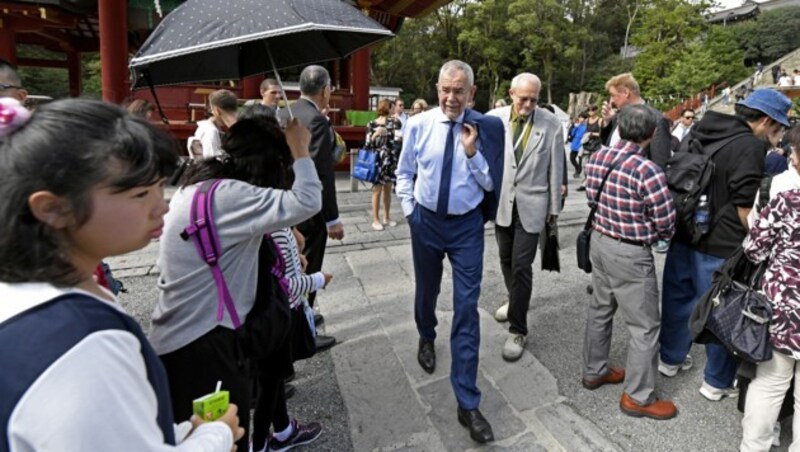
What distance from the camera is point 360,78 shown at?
10984 mm

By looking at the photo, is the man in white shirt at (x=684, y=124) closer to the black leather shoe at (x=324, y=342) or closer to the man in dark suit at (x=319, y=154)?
the man in dark suit at (x=319, y=154)

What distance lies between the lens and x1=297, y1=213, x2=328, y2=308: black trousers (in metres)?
3.08

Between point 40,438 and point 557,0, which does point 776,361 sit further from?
point 557,0

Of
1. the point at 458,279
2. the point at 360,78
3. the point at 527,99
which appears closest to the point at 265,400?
the point at 458,279

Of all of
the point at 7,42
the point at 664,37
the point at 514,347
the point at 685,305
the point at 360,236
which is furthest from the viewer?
the point at 664,37

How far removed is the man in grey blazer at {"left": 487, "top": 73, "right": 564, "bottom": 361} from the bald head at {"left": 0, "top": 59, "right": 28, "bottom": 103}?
285cm

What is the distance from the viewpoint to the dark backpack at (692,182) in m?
2.49

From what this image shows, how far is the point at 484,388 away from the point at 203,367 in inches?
66.5

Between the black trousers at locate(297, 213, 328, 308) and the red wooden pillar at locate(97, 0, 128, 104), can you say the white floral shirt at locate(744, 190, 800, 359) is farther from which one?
the red wooden pillar at locate(97, 0, 128, 104)

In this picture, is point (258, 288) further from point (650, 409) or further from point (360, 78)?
point (360, 78)

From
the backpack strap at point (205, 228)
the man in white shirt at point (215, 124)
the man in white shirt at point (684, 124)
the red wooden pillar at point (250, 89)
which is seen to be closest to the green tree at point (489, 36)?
the red wooden pillar at point (250, 89)

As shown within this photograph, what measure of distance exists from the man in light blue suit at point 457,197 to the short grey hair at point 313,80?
689 mm

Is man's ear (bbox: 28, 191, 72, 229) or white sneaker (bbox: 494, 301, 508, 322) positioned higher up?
man's ear (bbox: 28, 191, 72, 229)

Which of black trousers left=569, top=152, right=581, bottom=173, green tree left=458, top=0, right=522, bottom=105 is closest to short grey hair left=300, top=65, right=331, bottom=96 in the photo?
black trousers left=569, top=152, right=581, bottom=173
